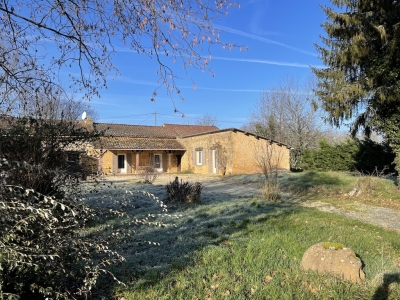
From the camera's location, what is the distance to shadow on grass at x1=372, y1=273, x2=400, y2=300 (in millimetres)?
3124

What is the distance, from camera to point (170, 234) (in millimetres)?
5242

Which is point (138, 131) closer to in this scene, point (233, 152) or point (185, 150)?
point (185, 150)

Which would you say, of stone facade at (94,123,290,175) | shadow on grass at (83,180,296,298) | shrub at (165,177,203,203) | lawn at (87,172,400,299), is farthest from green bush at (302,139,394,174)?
lawn at (87,172,400,299)

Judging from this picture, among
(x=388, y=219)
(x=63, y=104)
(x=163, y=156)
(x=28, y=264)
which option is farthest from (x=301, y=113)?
(x=28, y=264)

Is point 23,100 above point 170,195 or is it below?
above

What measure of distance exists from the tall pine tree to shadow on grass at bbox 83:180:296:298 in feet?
23.7

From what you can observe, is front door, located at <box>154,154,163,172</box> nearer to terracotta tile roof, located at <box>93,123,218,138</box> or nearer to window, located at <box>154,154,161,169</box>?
window, located at <box>154,154,161,169</box>

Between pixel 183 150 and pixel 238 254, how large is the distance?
83.4 ft

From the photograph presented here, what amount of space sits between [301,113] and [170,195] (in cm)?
2598

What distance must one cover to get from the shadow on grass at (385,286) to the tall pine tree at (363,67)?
9.28 meters

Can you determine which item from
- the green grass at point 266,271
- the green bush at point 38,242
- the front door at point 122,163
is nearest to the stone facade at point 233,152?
the front door at point 122,163

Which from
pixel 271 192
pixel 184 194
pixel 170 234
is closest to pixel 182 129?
pixel 271 192

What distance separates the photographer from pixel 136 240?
15.5 feet

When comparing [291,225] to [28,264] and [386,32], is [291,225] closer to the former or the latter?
[28,264]
